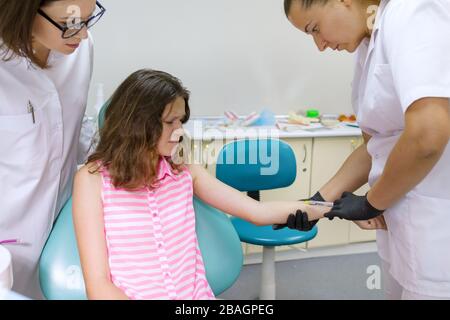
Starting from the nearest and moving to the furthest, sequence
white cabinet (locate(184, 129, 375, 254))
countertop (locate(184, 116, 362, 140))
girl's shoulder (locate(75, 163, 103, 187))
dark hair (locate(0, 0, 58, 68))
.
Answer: dark hair (locate(0, 0, 58, 68)), girl's shoulder (locate(75, 163, 103, 187)), countertop (locate(184, 116, 362, 140)), white cabinet (locate(184, 129, 375, 254))

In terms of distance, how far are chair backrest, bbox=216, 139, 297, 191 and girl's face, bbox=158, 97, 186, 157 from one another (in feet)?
2.51

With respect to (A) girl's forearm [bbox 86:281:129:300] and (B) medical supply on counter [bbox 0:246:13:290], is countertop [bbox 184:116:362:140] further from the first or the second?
(B) medical supply on counter [bbox 0:246:13:290]

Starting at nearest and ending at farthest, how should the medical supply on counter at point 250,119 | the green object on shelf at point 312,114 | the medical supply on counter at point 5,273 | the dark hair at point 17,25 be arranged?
1. the medical supply on counter at point 5,273
2. the dark hair at point 17,25
3. the medical supply on counter at point 250,119
4. the green object on shelf at point 312,114

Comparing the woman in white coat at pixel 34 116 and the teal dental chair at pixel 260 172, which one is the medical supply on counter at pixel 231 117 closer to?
the teal dental chair at pixel 260 172

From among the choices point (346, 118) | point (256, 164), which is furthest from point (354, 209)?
point (346, 118)

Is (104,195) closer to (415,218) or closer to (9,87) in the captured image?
(9,87)

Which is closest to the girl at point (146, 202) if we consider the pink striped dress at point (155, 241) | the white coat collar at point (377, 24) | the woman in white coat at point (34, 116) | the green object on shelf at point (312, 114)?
the pink striped dress at point (155, 241)

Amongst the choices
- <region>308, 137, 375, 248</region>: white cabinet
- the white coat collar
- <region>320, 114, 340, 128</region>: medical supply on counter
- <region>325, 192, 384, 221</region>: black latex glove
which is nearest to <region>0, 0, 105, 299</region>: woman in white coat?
the white coat collar

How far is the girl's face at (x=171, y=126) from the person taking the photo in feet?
4.42

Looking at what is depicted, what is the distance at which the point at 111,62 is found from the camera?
275cm

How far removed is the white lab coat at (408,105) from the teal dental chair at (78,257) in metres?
0.47

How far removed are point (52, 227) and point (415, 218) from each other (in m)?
1.01

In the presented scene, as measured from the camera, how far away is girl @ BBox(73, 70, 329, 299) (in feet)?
4.01
